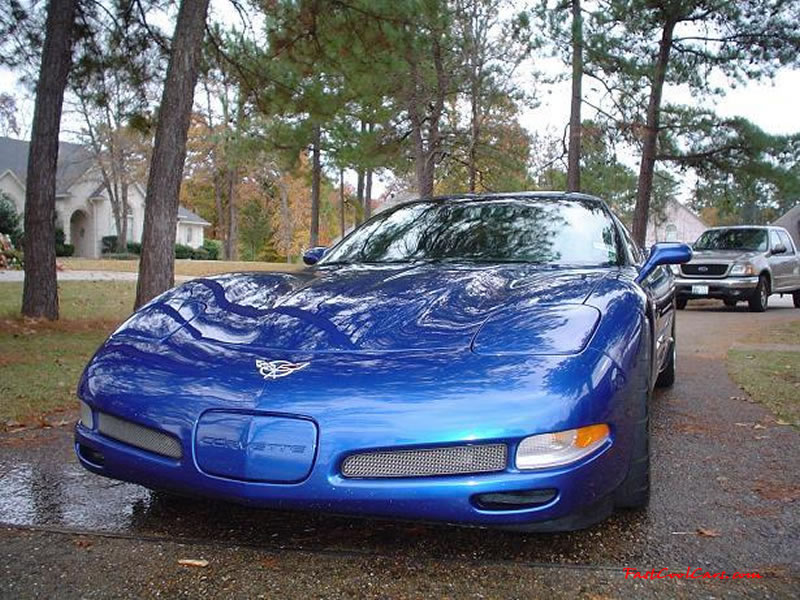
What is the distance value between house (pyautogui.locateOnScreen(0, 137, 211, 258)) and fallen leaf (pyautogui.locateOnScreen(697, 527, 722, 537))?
4035 centimetres

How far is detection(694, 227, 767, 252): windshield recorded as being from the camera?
1355 cm

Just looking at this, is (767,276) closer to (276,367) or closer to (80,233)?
(276,367)

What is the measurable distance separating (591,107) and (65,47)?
39.7 ft

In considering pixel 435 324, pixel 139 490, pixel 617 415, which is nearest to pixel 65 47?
pixel 139 490

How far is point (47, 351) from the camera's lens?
626 centimetres

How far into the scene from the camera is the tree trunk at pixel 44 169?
8.07 metres

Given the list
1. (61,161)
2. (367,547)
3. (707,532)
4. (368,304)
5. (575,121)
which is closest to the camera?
(367,547)

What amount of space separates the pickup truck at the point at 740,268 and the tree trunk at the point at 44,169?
9.99 metres

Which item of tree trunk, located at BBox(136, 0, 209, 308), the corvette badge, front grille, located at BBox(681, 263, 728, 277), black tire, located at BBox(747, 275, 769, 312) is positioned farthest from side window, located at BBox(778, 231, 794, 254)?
the corvette badge

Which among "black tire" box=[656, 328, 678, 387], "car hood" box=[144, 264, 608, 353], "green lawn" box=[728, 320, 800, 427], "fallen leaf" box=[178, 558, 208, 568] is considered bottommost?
"fallen leaf" box=[178, 558, 208, 568]

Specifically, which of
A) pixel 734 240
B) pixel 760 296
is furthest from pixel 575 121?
pixel 760 296

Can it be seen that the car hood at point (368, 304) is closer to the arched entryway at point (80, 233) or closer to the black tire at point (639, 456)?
the black tire at point (639, 456)

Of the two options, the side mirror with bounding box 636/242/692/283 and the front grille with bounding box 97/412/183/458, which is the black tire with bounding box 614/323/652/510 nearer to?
the side mirror with bounding box 636/242/692/283

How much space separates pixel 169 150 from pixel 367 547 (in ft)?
19.9
